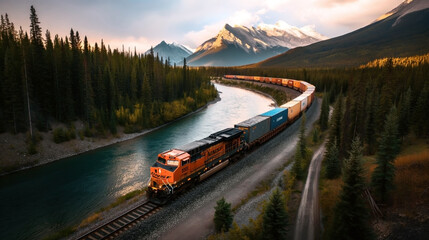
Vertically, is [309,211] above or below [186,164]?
below

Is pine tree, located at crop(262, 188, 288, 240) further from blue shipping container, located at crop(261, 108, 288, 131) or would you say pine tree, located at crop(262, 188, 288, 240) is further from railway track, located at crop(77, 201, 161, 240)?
blue shipping container, located at crop(261, 108, 288, 131)

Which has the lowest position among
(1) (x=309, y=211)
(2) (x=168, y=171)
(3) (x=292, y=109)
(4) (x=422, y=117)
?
(1) (x=309, y=211)

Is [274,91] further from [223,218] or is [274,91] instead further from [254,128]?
[223,218]

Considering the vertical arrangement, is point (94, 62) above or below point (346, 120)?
above

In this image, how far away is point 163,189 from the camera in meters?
23.2

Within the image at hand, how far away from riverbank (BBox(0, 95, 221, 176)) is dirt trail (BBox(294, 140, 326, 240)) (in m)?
39.5

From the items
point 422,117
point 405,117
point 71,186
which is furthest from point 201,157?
point 422,117

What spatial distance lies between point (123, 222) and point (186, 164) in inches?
303

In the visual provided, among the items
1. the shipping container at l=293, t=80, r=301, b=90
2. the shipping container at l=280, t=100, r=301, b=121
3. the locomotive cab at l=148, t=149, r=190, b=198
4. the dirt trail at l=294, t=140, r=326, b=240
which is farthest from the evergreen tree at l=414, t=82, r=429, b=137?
the shipping container at l=293, t=80, r=301, b=90

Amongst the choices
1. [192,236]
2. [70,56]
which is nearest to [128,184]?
[192,236]

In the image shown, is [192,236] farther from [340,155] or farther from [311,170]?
[340,155]

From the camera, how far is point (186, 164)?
24297 millimetres

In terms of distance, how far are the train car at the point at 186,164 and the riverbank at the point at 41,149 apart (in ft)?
88.2

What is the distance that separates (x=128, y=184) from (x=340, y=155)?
2958 cm
